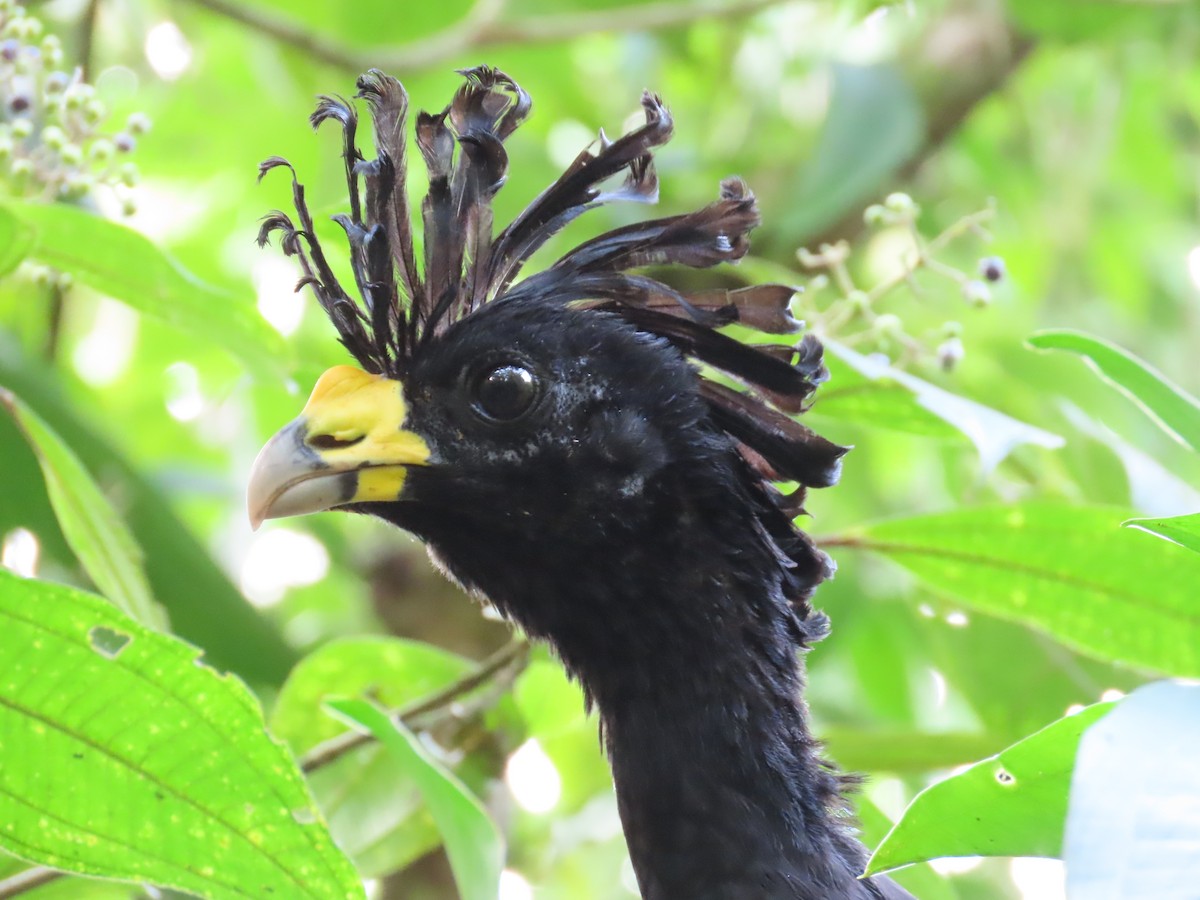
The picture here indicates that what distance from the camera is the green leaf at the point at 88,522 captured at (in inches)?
78.0

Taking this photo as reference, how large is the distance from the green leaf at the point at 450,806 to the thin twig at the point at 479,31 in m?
1.89

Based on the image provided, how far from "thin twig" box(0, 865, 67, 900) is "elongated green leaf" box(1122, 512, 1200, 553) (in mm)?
1338

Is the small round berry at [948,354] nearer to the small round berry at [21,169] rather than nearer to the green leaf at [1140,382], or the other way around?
the green leaf at [1140,382]

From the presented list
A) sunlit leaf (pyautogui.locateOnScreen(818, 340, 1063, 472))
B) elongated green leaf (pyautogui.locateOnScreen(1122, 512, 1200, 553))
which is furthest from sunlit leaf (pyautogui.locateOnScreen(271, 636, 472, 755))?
elongated green leaf (pyautogui.locateOnScreen(1122, 512, 1200, 553))

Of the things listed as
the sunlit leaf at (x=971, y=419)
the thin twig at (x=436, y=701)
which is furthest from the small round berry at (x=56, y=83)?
the sunlit leaf at (x=971, y=419)

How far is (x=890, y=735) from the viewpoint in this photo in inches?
96.7

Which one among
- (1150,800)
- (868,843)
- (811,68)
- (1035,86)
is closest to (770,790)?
(868,843)

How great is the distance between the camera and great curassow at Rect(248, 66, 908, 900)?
1947 millimetres

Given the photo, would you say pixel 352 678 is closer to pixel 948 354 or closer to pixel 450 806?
pixel 450 806

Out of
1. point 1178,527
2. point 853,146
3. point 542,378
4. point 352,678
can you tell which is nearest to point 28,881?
point 352,678

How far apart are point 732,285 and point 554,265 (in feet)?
4.13

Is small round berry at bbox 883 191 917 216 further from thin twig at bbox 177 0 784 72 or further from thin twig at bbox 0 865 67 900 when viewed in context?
thin twig at bbox 0 865 67 900

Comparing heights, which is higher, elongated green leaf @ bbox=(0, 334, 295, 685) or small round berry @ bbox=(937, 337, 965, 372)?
elongated green leaf @ bbox=(0, 334, 295, 685)

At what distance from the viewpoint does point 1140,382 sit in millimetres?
1624
